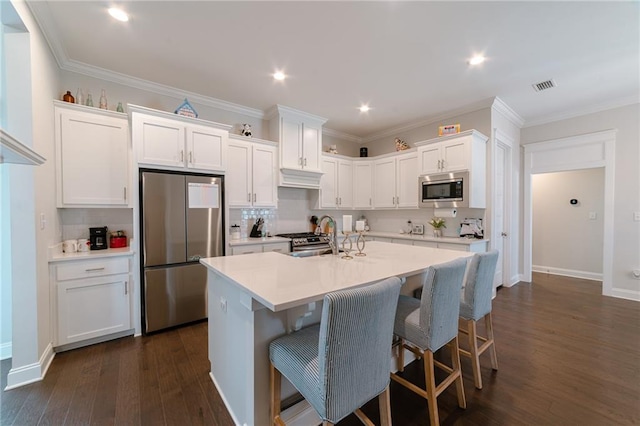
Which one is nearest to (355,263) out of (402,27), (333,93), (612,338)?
(402,27)

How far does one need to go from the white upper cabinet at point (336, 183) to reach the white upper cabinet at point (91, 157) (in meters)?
2.90

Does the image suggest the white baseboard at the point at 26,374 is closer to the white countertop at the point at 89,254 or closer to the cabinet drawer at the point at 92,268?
the cabinet drawer at the point at 92,268

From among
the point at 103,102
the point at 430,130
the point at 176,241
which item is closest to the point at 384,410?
the point at 176,241

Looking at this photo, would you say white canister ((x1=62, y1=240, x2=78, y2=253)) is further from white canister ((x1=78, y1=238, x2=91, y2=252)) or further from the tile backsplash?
the tile backsplash

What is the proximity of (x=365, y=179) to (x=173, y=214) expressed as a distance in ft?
11.6

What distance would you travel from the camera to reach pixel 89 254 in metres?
2.46

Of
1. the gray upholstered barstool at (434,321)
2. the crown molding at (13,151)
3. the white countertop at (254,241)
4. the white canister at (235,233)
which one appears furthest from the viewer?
the white canister at (235,233)

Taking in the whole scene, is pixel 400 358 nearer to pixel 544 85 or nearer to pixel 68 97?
pixel 544 85

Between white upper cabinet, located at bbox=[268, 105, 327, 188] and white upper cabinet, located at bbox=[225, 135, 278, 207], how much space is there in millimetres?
184

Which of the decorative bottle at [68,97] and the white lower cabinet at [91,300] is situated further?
the decorative bottle at [68,97]

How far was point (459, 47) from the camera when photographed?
7.98 ft

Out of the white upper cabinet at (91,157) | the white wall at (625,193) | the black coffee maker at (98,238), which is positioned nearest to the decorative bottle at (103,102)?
the white upper cabinet at (91,157)

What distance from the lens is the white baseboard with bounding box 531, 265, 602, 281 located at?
4.79 m

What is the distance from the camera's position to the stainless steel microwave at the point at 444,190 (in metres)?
3.59
